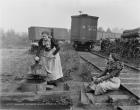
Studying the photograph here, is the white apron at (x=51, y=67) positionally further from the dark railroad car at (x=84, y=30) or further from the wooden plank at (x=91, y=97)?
the dark railroad car at (x=84, y=30)

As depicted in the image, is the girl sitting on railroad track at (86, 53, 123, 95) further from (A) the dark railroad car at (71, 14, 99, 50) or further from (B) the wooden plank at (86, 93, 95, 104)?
(A) the dark railroad car at (71, 14, 99, 50)

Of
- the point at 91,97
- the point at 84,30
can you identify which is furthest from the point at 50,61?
the point at 84,30

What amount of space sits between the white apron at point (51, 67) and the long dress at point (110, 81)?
1.28 meters

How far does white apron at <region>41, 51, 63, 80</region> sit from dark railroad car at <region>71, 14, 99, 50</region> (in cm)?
1744

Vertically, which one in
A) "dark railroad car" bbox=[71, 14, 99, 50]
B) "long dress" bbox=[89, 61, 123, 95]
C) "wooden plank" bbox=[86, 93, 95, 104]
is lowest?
"wooden plank" bbox=[86, 93, 95, 104]

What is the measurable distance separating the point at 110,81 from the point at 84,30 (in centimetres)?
1854

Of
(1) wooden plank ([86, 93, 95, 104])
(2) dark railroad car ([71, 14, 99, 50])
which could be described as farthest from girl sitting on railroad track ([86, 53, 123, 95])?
(2) dark railroad car ([71, 14, 99, 50])

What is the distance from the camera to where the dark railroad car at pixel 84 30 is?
23562 millimetres

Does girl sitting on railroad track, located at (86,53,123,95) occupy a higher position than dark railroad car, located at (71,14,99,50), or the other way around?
dark railroad car, located at (71,14,99,50)

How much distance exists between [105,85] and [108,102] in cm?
61

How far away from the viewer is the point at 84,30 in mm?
23703

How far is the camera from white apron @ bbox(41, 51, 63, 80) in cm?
605

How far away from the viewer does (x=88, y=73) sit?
7.82 m

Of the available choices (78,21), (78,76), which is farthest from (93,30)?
(78,76)
